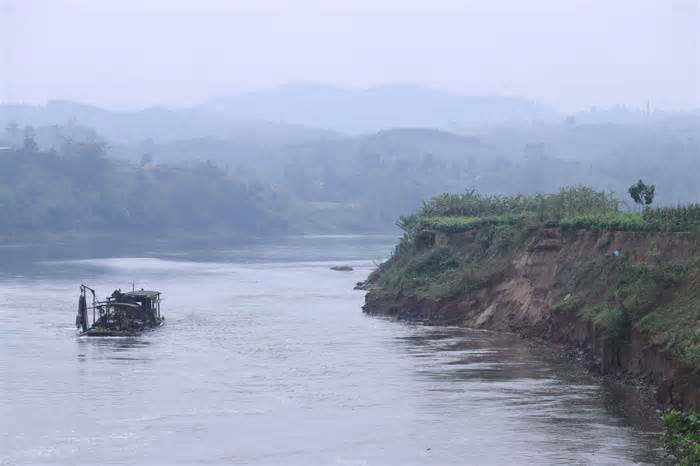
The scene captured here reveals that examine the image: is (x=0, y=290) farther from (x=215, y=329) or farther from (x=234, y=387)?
(x=234, y=387)

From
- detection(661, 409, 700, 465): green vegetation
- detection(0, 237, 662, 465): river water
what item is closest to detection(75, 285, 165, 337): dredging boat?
detection(0, 237, 662, 465): river water

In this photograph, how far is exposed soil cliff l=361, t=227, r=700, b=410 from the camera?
1583 inches

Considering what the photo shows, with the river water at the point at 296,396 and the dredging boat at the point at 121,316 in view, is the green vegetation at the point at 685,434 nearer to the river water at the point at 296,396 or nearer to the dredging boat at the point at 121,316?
the river water at the point at 296,396

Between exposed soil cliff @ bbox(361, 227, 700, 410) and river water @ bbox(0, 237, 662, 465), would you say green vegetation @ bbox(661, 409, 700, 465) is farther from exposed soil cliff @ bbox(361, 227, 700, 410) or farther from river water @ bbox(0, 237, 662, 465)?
exposed soil cliff @ bbox(361, 227, 700, 410)

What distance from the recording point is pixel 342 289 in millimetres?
82625

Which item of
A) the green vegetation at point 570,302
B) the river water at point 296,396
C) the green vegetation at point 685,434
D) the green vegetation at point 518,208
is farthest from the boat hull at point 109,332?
the green vegetation at point 685,434

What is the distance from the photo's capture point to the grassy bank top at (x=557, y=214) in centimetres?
5178

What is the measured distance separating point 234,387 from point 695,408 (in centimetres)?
1573

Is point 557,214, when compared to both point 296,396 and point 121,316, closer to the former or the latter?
point 121,316

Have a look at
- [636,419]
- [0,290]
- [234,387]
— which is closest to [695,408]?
[636,419]

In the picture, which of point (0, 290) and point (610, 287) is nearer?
point (610, 287)

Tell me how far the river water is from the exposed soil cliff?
1462mm

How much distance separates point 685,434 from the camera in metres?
27.5

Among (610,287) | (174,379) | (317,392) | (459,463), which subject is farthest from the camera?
(610,287)
